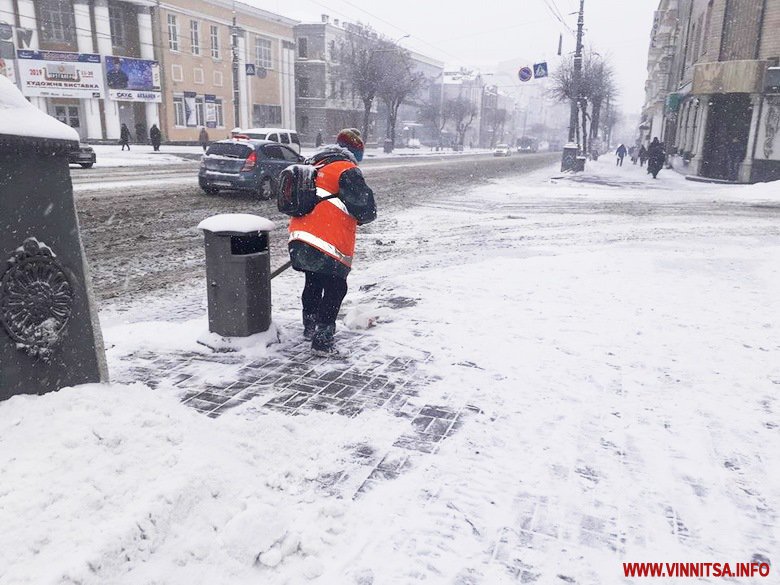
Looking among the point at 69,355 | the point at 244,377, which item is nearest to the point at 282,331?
the point at 244,377

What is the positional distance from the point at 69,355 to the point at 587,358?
12.0ft

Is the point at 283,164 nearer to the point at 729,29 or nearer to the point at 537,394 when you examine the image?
the point at 537,394

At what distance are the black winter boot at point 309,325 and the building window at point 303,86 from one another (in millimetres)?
57846

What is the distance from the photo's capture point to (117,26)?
128 feet

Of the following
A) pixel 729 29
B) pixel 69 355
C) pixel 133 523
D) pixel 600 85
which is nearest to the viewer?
pixel 133 523

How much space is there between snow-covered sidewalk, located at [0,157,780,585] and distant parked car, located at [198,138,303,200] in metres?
8.95

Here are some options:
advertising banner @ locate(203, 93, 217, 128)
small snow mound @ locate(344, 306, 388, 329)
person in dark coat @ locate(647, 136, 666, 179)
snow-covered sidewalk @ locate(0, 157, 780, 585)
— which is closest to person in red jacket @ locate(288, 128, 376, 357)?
snow-covered sidewalk @ locate(0, 157, 780, 585)

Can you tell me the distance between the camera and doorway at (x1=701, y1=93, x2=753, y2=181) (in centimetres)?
2366

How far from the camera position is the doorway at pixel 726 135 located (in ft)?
77.6

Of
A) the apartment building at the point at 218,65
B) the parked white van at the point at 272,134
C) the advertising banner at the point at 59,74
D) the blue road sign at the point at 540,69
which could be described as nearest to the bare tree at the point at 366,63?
Answer: the apartment building at the point at 218,65

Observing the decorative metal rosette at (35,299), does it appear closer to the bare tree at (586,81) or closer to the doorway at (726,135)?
the doorway at (726,135)

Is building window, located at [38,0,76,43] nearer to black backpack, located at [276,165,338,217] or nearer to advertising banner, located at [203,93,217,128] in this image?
advertising banner, located at [203,93,217,128]

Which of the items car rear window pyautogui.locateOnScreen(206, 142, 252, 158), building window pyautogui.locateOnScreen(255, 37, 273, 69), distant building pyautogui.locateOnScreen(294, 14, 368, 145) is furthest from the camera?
distant building pyautogui.locateOnScreen(294, 14, 368, 145)

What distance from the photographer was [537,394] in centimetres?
411
